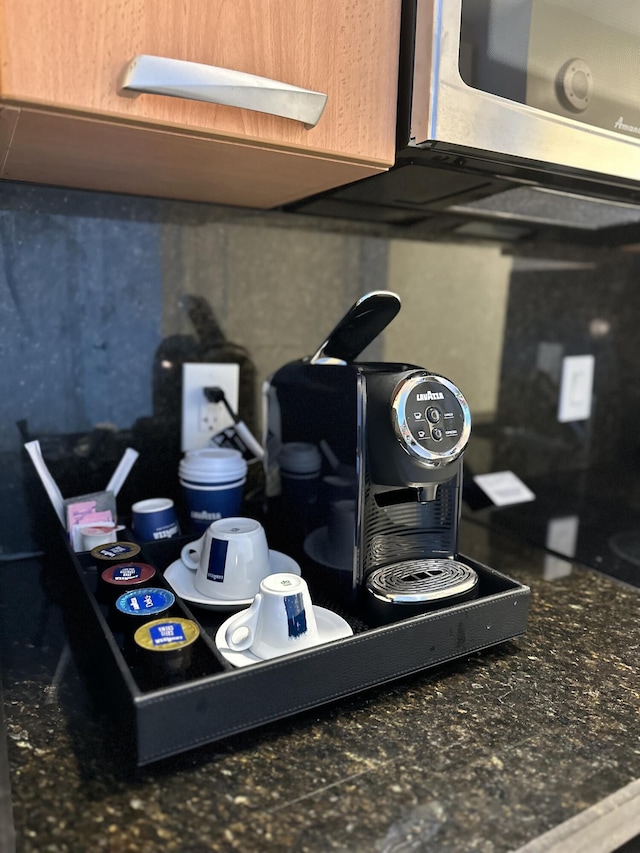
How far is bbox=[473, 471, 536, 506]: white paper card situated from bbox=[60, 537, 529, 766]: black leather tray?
0.52m

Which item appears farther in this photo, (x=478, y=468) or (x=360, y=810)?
(x=478, y=468)

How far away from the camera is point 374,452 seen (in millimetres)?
641

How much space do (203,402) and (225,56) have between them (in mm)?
506

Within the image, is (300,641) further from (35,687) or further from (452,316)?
(452,316)

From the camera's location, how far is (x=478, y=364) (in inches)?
47.9

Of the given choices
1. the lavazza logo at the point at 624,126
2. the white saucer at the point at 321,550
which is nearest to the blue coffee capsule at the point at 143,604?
the white saucer at the point at 321,550

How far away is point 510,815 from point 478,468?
828 mm

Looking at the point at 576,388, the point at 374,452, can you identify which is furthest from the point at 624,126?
the point at 576,388

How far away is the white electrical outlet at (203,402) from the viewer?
931 millimetres

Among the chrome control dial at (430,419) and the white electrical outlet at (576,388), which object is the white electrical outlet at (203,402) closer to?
the chrome control dial at (430,419)

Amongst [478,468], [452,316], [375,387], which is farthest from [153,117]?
[478,468]

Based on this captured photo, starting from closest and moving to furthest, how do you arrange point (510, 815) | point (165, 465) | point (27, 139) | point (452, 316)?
point (510, 815), point (27, 139), point (165, 465), point (452, 316)

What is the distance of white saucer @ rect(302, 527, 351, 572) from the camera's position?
0.69m

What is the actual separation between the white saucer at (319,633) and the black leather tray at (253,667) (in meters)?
0.03
